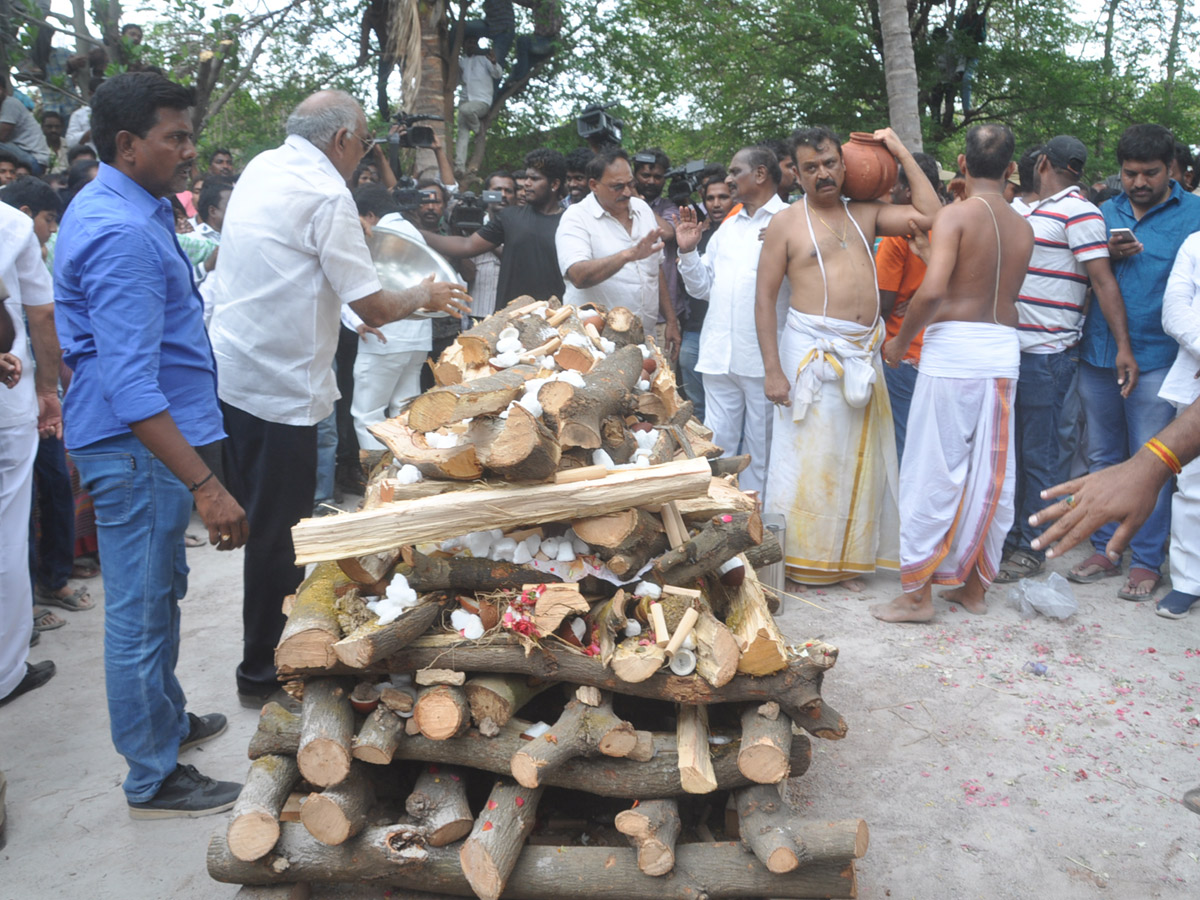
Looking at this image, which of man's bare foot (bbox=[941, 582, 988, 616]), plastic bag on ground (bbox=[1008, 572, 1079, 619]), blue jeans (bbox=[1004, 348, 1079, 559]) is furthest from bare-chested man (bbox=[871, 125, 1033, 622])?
blue jeans (bbox=[1004, 348, 1079, 559])

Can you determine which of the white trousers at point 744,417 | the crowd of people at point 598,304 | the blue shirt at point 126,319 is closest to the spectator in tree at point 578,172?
the crowd of people at point 598,304

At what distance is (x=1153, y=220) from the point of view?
5.20 meters

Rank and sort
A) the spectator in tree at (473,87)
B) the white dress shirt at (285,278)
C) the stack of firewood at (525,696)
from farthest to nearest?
the spectator in tree at (473,87), the white dress shirt at (285,278), the stack of firewood at (525,696)

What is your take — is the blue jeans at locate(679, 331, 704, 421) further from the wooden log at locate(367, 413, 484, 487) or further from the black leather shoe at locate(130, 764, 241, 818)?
the black leather shoe at locate(130, 764, 241, 818)

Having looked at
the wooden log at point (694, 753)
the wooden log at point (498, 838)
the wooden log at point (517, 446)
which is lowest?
the wooden log at point (498, 838)

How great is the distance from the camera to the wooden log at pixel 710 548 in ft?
9.32

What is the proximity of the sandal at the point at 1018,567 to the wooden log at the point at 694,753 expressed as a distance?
126 inches

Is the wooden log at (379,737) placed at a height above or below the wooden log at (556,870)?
above

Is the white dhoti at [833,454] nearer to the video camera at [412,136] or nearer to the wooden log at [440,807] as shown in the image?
the wooden log at [440,807]

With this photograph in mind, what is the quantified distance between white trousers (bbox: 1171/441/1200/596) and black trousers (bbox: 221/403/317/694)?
4.28 m

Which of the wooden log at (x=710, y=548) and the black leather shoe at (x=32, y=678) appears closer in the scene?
the wooden log at (x=710, y=548)

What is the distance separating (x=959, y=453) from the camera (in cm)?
466

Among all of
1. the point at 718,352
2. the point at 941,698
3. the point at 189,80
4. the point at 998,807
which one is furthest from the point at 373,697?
the point at 189,80

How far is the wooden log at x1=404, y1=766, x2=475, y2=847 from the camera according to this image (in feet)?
7.91
